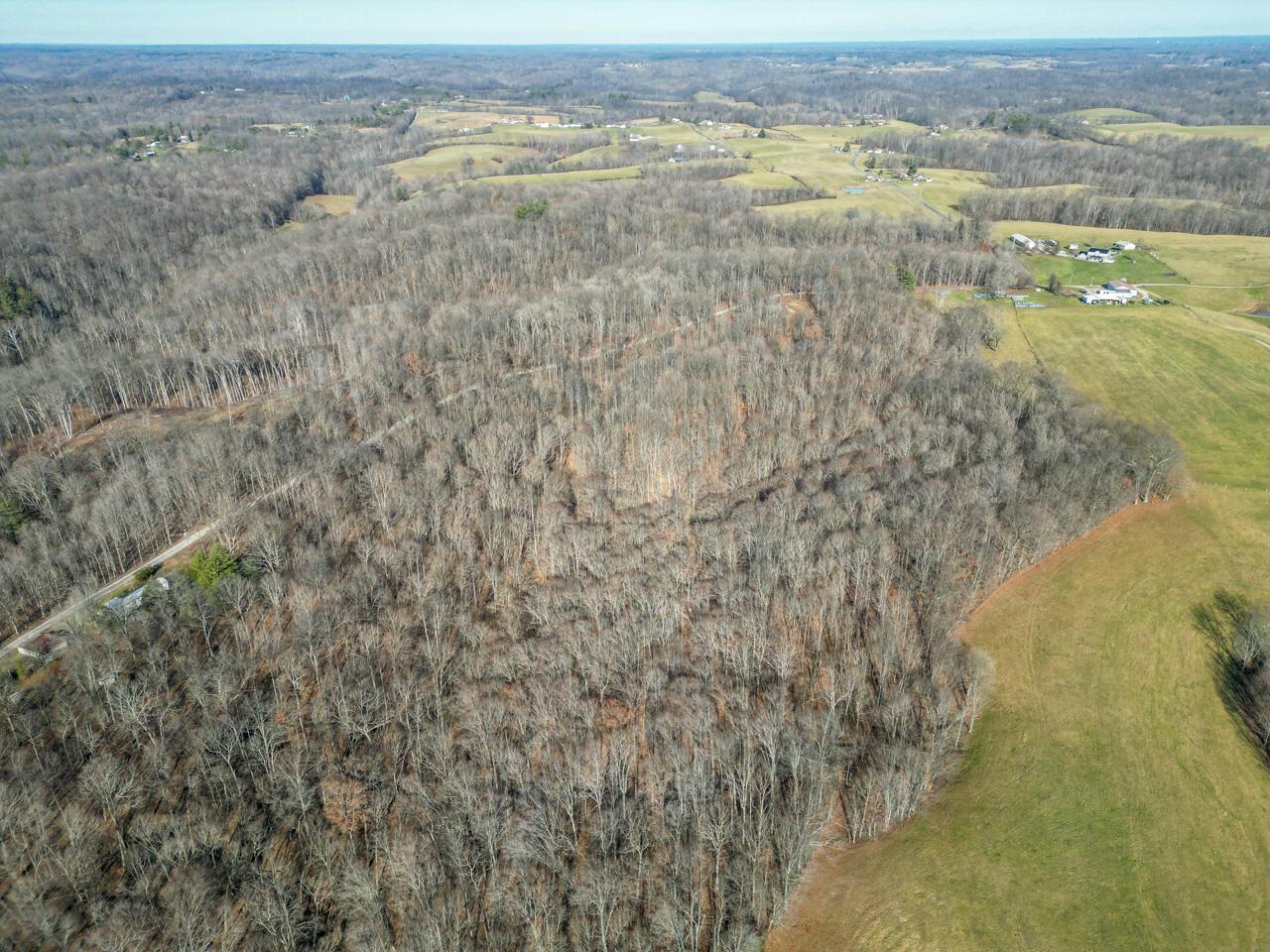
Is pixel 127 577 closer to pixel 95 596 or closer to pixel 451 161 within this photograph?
pixel 95 596

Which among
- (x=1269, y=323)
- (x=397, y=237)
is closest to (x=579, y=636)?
(x=397, y=237)

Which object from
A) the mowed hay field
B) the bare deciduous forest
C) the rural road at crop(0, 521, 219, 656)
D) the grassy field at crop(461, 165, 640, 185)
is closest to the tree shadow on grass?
the mowed hay field

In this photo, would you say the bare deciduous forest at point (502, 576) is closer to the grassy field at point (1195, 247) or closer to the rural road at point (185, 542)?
the rural road at point (185, 542)

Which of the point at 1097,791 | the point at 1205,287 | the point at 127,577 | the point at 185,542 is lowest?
the point at 1097,791

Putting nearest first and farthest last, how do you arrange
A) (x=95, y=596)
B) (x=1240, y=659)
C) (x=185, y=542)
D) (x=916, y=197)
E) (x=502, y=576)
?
(x=1240, y=659) < (x=95, y=596) < (x=502, y=576) < (x=185, y=542) < (x=916, y=197)

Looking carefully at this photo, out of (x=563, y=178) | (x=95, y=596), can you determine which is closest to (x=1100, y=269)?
(x=563, y=178)

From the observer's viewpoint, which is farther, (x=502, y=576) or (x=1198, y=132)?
(x=1198, y=132)
